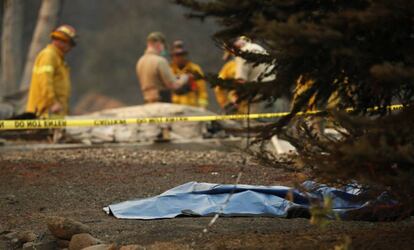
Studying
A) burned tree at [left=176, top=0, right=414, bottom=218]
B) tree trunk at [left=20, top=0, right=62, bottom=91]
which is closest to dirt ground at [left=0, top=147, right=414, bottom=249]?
burned tree at [left=176, top=0, right=414, bottom=218]

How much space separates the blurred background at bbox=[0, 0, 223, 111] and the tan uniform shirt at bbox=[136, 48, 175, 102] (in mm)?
10171

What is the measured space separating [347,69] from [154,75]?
11.2 meters

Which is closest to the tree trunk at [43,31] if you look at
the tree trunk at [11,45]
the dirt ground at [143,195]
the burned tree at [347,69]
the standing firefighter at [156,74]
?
the tree trunk at [11,45]

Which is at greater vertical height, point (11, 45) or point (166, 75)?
point (11, 45)

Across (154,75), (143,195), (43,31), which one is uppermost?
(43,31)

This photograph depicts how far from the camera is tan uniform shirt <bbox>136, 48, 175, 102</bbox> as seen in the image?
1627cm

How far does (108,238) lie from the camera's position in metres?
6.47

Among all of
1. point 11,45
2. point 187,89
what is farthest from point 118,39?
point 187,89

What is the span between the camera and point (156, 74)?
53.6ft

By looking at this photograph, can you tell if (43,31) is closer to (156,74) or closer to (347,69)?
(156,74)

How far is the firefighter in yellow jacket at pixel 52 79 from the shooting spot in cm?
1471

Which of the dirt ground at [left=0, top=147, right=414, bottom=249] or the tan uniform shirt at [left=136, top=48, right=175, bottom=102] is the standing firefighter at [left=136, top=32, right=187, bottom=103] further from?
the dirt ground at [left=0, top=147, right=414, bottom=249]

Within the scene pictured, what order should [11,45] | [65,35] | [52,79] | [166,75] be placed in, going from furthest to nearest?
[11,45]
[166,75]
[65,35]
[52,79]

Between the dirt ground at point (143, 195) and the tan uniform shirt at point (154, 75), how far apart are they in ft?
8.33
